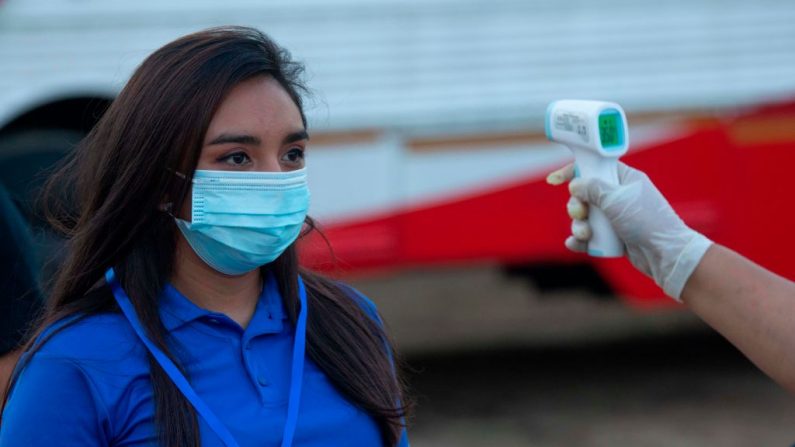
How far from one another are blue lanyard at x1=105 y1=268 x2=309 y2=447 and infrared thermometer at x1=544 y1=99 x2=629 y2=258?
0.63 metres

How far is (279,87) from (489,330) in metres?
5.06

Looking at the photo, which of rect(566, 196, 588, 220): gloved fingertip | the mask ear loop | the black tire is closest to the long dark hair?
the mask ear loop

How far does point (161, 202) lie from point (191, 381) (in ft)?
1.06

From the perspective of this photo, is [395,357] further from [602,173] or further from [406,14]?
[406,14]

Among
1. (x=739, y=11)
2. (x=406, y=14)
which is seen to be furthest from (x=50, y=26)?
(x=739, y=11)

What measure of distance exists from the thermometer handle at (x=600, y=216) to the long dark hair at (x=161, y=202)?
1.63 feet

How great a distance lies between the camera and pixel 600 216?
2.27 metres

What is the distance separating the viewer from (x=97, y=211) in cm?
200

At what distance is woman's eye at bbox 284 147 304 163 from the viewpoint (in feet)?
6.77

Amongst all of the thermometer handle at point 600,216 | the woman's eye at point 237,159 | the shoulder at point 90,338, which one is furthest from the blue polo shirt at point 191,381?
the thermometer handle at point 600,216

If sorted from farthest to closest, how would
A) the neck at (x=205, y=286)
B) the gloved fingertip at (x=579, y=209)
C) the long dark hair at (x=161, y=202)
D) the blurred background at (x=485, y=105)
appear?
the blurred background at (x=485, y=105)
the gloved fingertip at (x=579, y=209)
the neck at (x=205, y=286)
the long dark hair at (x=161, y=202)

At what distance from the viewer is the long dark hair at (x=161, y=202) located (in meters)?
1.91

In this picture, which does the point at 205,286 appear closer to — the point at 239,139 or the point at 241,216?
the point at 241,216

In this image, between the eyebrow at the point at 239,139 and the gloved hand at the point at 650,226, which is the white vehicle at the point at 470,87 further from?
the eyebrow at the point at 239,139
